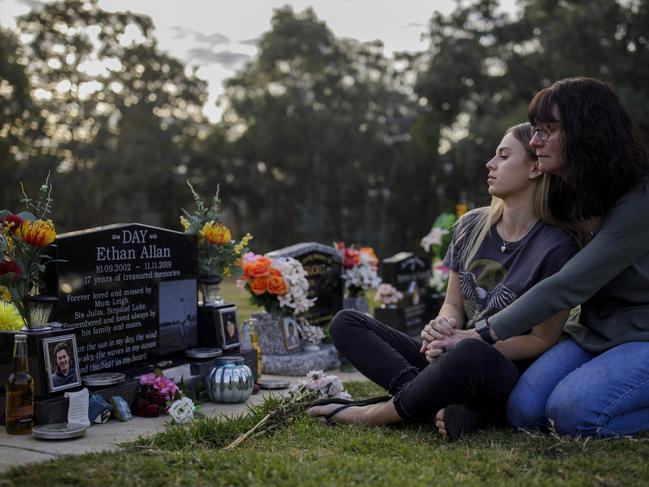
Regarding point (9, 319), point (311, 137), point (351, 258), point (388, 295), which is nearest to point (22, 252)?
point (9, 319)

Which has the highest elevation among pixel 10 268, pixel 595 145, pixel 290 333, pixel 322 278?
pixel 595 145

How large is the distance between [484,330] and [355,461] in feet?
2.93

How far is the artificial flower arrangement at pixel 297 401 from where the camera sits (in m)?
3.39

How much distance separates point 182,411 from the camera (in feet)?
12.5

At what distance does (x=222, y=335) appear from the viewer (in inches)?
195

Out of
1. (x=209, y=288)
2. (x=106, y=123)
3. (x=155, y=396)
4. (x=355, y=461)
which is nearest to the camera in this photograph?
(x=355, y=461)

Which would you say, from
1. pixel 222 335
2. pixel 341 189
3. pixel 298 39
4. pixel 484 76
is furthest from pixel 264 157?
pixel 222 335

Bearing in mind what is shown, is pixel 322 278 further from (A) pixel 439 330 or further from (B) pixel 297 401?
(A) pixel 439 330

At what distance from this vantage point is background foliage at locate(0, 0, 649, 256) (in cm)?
2803

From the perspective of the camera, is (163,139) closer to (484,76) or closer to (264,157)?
(264,157)

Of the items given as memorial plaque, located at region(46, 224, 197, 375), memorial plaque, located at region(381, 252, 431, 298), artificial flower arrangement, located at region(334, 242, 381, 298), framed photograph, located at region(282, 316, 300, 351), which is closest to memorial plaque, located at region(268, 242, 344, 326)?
artificial flower arrangement, located at region(334, 242, 381, 298)

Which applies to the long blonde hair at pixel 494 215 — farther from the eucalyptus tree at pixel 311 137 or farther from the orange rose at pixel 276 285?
the eucalyptus tree at pixel 311 137

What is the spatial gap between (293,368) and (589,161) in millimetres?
3405

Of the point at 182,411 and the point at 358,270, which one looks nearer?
the point at 182,411
